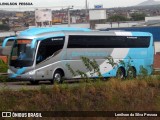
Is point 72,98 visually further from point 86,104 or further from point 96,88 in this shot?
point 96,88

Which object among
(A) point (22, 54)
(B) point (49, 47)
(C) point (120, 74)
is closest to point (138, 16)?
(B) point (49, 47)

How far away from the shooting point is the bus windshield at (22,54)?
2347cm

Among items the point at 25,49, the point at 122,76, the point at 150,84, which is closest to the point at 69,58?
the point at 25,49

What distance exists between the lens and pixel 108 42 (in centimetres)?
2750

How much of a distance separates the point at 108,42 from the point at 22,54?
19.6 ft

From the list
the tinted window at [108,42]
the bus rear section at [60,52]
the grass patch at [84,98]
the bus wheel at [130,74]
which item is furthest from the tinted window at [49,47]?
the grass patch at [84,98]

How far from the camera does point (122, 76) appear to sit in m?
16.6

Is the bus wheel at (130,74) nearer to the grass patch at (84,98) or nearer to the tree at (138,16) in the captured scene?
the grass patch at (84,98)

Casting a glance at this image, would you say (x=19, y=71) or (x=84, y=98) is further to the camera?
(x=19, y=71)

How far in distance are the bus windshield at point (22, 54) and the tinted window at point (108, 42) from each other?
2.57 meters

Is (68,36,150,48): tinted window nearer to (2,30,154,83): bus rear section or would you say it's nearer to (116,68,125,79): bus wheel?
(2,30,154,83): bus rear section

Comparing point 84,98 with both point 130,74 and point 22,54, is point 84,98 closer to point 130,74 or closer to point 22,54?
point 130,74

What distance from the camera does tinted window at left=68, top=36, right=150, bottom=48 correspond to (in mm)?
25656

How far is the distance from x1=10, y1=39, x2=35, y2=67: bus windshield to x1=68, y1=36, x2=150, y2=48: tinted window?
2573 mm
